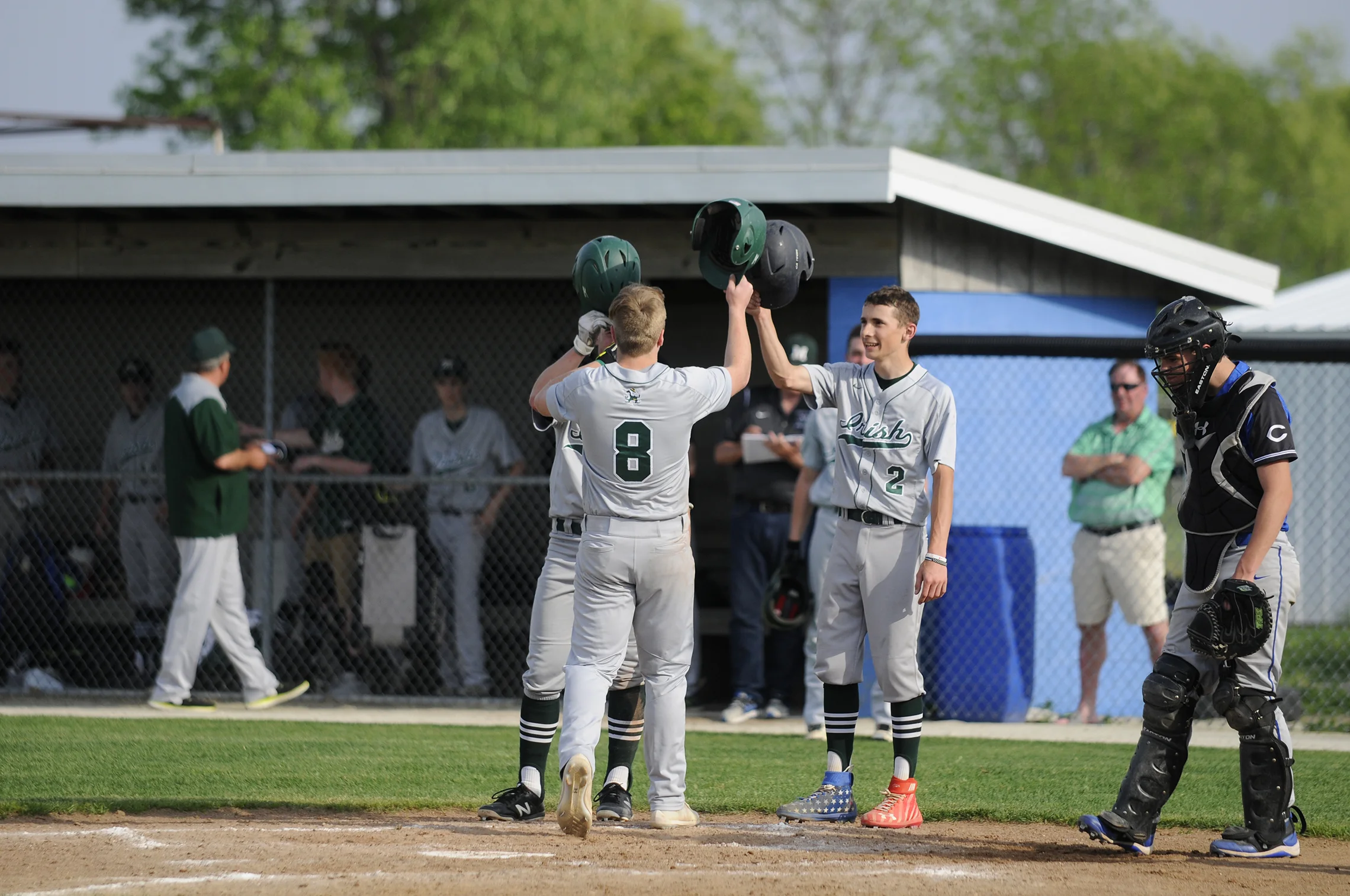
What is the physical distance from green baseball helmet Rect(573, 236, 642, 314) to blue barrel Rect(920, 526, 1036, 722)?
3.82 m

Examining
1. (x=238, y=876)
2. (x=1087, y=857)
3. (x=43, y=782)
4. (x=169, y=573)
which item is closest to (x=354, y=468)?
(x=169, y=573)

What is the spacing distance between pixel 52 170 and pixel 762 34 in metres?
27.9

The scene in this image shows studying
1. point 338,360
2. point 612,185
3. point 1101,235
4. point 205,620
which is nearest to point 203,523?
point 205,620

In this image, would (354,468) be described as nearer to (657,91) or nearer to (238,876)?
(238,876)

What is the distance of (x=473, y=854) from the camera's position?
4.75 m

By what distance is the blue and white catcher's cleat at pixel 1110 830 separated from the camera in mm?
4844

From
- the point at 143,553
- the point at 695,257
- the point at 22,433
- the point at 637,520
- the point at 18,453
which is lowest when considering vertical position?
the point at 143,553

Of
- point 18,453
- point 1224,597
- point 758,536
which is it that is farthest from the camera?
point 18,453

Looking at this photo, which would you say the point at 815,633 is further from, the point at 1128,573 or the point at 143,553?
the point at 143,553

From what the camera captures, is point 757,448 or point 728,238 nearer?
point 728,238

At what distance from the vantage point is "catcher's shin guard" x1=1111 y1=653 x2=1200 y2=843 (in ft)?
15.9

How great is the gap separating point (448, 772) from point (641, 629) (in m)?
1.96

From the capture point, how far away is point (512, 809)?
5309 mm

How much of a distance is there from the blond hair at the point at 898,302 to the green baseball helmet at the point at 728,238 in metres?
0.51
